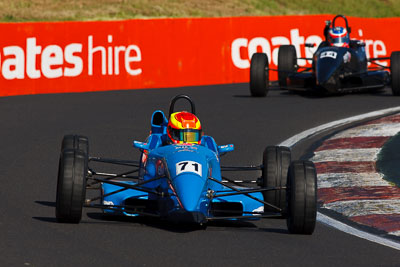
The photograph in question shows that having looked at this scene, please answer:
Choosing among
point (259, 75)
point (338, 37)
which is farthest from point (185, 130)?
point (338, 37)

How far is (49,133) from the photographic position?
52.3ft

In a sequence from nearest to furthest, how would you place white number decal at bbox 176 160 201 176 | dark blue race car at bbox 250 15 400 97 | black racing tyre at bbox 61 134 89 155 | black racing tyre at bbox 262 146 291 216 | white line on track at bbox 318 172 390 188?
white number decal at bbox 176 160 201 176 → black racing tyre at bbox 262 146 291 216 → black racing tyre at bbox 61 134 89 155 → white line on track at bbox 318 172 390 188 → dark blue race car at bbox 250 15 400 97

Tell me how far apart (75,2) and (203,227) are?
24177 mm

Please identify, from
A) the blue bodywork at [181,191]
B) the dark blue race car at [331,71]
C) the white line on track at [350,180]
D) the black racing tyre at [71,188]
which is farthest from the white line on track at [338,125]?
the black racing tyre at [71,188]

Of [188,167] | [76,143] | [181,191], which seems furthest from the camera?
[76,143]

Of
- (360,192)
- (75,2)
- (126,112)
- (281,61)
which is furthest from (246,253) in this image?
(75,2)

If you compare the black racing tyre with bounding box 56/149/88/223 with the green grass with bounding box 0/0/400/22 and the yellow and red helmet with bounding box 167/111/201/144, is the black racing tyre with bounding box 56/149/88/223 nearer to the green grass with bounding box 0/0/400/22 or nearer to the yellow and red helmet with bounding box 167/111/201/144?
the yellow and red helmet with bounding box 167/111/201/144

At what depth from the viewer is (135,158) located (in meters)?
13.6

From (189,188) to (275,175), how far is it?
4.27ft

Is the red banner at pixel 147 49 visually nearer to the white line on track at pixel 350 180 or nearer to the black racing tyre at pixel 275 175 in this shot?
the white line on track at pixel 350 180

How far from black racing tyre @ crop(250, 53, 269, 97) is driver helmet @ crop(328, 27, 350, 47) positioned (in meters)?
1.54

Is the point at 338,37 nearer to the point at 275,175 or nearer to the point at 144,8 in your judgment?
the point at 275,175

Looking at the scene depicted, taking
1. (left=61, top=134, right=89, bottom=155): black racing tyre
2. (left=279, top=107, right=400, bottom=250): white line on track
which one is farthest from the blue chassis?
(left=61, top=134, right=89, bottom=155): black racing tyre

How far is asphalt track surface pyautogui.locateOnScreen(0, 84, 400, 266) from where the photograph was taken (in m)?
8.02
